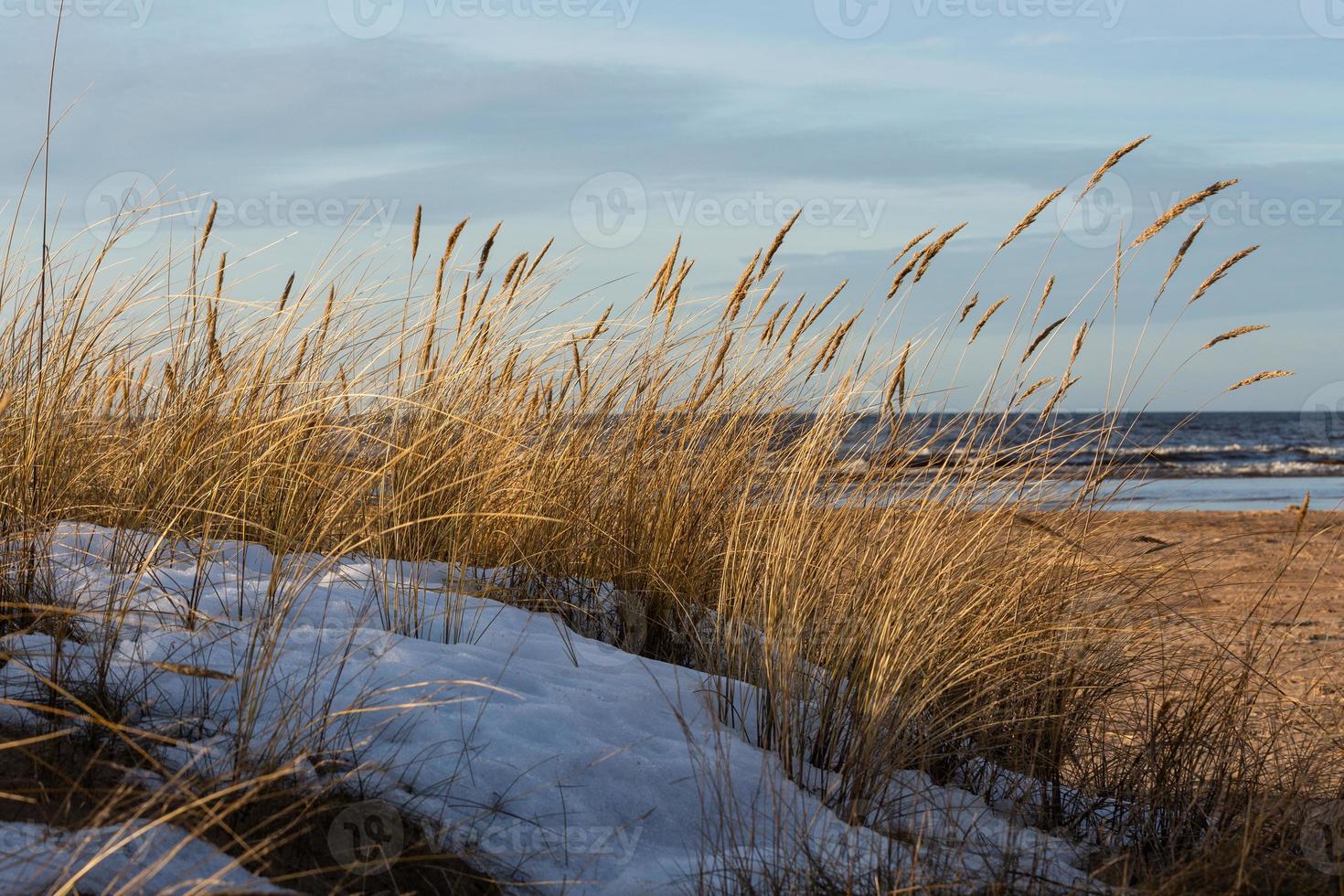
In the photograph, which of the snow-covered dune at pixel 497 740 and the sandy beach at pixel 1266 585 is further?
the sandy beach at pixel 1266 585

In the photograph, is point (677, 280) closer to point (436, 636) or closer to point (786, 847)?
point (436, 636)

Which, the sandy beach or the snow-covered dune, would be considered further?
the sandy beach

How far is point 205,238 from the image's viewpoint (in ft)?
12.0

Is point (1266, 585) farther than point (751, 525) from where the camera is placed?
Yes

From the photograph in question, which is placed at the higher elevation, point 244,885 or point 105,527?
point 105,527

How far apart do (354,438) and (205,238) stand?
115 cm

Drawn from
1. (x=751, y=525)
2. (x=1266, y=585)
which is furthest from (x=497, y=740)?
(x=1266, y=585)

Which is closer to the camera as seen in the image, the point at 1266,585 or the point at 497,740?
the point at 497,740

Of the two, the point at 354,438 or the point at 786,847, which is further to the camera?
the point at 354,438

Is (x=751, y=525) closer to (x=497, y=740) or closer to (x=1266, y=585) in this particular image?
(x=497, y=740)

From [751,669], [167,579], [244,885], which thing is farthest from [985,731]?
[167,579]

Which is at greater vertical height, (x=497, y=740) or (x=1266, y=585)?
(x=497, y=740)

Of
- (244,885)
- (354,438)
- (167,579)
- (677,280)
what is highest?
(677,280)

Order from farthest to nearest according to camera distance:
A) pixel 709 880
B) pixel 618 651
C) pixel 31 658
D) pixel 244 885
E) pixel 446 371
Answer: pixel 446 371, pixel 618 651, pixel 31 658, pixel 709 880, pixel 244 885
